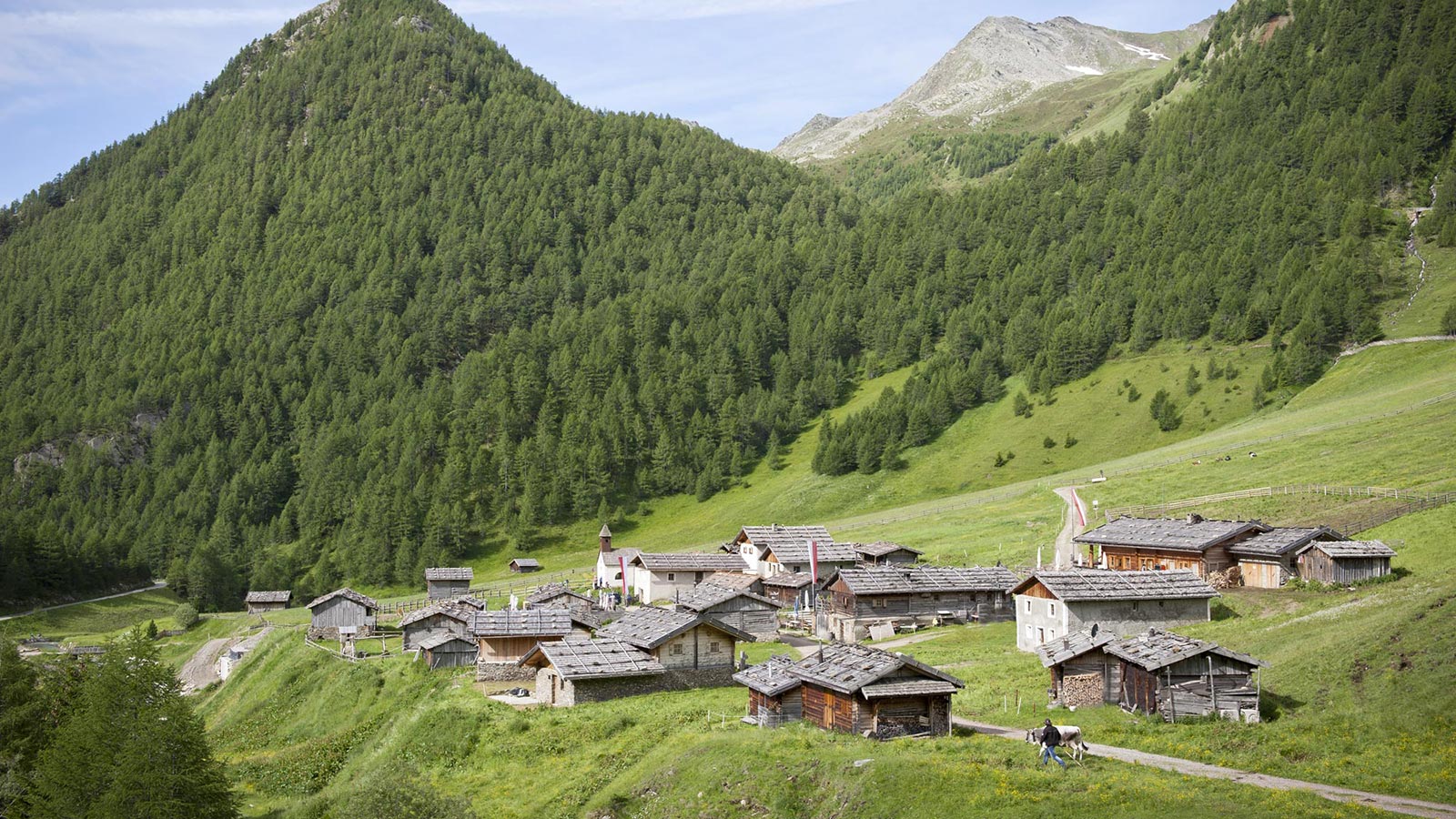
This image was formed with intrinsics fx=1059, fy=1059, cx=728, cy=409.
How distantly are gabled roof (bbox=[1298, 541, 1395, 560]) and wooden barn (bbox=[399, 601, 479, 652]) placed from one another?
182 ft

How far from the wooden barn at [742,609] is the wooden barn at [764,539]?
1659 cm

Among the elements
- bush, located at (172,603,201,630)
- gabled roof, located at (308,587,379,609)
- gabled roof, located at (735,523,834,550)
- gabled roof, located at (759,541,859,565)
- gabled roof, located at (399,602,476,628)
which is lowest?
bush, located at (172,603,201,630)

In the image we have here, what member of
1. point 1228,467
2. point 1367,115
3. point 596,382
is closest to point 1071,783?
point 1228,467

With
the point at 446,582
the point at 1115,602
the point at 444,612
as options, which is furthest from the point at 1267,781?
the point at 446,582

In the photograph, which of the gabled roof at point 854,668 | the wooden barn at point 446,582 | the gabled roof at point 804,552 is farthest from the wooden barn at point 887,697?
the wooden barn at point 446,582

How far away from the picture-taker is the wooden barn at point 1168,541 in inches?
2692

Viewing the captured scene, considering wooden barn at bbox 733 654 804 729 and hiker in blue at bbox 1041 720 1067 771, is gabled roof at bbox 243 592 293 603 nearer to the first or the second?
wooden barn at bbox 733 654 804 729

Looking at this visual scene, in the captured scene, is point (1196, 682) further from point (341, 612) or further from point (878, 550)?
point (341, 612)

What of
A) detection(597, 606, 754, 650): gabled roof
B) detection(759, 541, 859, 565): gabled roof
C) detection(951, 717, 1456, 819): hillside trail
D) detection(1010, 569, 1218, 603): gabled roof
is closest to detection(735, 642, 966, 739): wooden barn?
detection(951, 717, 1456, 819): hillside trail

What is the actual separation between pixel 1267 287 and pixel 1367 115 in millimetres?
69747

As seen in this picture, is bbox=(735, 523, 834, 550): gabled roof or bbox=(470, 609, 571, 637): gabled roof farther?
bbox=(735, 523, 834, 550): gabled roof

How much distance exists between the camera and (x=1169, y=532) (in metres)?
73.1

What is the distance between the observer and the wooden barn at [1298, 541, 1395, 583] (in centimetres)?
6009

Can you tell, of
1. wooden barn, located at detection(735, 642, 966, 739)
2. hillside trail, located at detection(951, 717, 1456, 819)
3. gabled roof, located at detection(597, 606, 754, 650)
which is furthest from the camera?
gabled roof, located at detection(597, 606, 754, 650)
